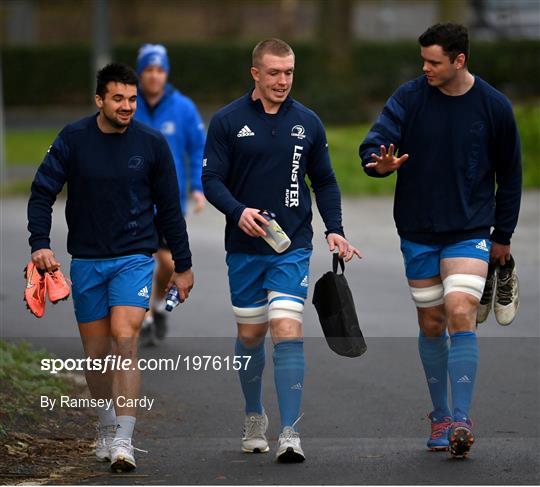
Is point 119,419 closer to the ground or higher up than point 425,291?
closer to the ground

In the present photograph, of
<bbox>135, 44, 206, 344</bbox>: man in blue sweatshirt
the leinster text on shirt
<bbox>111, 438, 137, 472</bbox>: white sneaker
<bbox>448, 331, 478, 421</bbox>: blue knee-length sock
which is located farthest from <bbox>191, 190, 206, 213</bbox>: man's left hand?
<bbox>111, 438, 137, 472</bbox>: white sneaker

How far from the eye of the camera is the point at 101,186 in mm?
6867

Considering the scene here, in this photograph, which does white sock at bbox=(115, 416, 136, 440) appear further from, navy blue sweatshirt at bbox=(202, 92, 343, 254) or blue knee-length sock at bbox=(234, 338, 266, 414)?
navy blue sweatshirt at bbox=(202, 92, 343, 254)

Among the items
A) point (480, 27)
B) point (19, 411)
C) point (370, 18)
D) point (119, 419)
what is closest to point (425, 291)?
point (119, 419)

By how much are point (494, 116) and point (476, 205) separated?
426mm

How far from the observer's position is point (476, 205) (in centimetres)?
714

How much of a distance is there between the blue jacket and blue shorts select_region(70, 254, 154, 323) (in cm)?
320

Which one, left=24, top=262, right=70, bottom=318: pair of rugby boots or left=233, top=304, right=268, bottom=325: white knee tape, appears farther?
left=233, top=304, right=268, bottom=325: white knee tape

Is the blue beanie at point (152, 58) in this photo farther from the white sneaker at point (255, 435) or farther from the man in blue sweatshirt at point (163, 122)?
the white sneaker at point (255, 435)

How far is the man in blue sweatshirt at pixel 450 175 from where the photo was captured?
7016 mm

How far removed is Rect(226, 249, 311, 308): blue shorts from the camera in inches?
276

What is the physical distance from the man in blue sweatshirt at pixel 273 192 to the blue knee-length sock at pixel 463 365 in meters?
0.66

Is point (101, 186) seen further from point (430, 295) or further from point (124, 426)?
point (430, 295)

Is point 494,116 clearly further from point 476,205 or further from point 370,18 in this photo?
point 370,18
